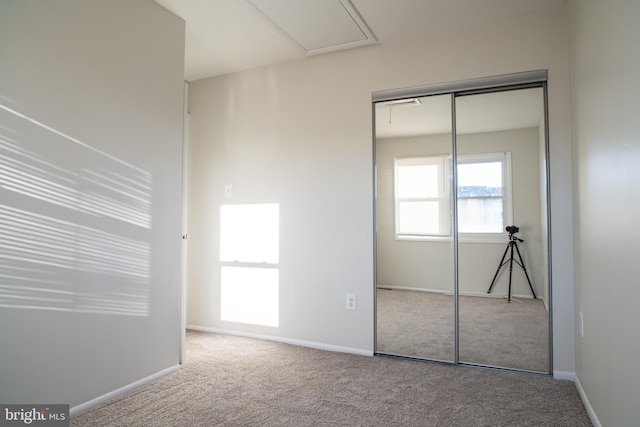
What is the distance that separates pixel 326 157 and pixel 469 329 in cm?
175

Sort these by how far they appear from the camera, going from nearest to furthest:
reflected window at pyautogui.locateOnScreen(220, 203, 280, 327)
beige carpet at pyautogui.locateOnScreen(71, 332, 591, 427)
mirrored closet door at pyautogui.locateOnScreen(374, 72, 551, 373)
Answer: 1. beige carpet at pyautogui.locateOnScreen(71, 332, 591, 427)
2. mirrored closet door at pyautogui.locateOnScreen(374, 72, 551, 373)
3. reflected window at pyautogui.locateOnScreen(220, 203, 280, 327)

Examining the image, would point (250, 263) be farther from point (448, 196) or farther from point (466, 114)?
point (466, 114)

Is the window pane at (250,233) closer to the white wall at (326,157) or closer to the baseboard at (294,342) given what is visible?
the white wall at (326,157)

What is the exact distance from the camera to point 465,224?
301 cm

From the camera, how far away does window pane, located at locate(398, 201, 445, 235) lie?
10.2 feet

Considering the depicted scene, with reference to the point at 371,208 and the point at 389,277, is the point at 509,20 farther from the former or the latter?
the point at 389,277

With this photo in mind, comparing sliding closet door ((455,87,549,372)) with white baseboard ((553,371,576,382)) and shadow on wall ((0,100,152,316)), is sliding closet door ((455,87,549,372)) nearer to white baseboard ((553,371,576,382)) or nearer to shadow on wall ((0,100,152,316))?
white baseboard ((553,371,576,382))

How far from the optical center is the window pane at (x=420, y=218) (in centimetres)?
311

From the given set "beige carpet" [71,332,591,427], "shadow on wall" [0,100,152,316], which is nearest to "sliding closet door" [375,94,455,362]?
"beige carpet" [71,332,591,427]

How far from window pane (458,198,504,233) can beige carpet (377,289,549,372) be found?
1.69ft

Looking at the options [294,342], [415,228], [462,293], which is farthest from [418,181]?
[294,342]

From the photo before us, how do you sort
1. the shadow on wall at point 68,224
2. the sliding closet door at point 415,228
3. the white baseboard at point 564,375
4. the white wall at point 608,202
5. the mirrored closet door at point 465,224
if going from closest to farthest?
the white wall at point 608,202 → the shadow on wall at point 68,224 → the white baseboard at point 564,375 → the mirrored closet door at point 465,224 → the sliding closet door at point 415,228

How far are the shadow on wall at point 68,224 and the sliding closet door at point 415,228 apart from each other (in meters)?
1.76

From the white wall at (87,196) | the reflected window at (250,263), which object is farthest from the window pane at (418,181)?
the white wall at (87,196)
